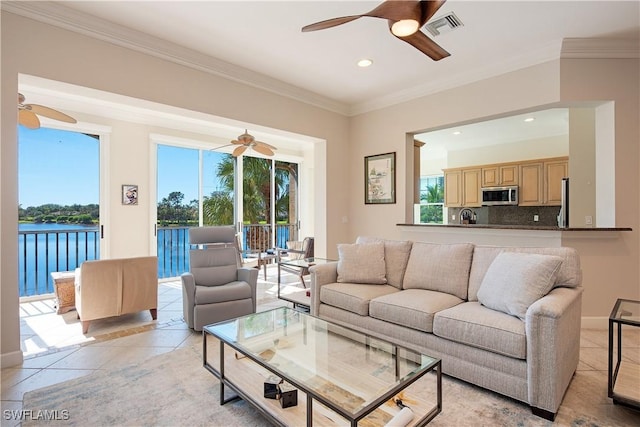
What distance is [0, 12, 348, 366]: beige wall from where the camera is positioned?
2.52m

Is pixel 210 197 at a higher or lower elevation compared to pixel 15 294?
higher

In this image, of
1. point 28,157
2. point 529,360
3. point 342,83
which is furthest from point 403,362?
point 28,157

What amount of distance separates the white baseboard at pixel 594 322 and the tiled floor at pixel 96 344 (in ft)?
0.26

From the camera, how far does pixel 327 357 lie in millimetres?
1964

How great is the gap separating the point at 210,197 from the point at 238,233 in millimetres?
899

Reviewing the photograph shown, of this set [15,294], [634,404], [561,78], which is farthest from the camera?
[561,78]

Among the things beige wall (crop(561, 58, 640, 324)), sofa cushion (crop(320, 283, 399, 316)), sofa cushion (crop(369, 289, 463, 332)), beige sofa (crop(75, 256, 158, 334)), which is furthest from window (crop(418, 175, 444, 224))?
beige sofa (crop(75, 256, 158, 334))

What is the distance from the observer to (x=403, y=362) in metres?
1.78

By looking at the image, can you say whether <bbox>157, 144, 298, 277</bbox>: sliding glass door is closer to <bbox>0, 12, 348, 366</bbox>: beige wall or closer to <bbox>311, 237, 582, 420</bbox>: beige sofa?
<bbox>0, 12, 348, 366</bbox>: beige wall

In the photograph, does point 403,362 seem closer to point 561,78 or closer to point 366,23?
point 366,23

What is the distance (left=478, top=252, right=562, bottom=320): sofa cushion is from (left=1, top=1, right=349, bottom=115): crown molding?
3.40 m

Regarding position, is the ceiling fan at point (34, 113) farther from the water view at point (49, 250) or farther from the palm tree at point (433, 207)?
the palm tree at point (433, 207)

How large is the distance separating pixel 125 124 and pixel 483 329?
5693 millimetres

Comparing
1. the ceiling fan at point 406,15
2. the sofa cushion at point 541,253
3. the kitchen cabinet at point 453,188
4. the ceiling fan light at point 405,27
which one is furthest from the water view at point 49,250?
the kitchen cabinet at point 453,188
